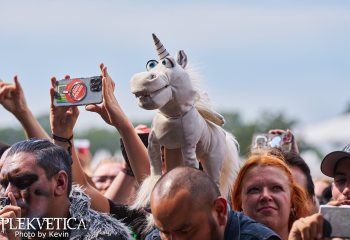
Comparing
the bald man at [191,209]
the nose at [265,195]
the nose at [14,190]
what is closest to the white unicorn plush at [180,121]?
the nose at [265,195]

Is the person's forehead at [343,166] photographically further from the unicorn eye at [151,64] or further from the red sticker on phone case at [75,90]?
the red sticker on phone case at [75,90]

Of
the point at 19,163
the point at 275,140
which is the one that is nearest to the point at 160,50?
the point at 19,163

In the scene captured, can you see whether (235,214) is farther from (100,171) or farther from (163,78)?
(100,171)

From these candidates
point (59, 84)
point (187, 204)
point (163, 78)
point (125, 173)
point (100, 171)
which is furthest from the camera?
point (100, 171)

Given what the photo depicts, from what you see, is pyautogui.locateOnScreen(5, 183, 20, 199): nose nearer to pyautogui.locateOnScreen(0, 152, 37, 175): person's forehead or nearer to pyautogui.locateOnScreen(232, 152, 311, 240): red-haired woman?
pyautogui.locateOnScreen(0, 152, 37, 175): person's forehead

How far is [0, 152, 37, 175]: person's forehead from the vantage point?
506cm

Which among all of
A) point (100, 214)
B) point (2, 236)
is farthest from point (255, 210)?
point (2, 236)

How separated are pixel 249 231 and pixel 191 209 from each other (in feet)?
1.08

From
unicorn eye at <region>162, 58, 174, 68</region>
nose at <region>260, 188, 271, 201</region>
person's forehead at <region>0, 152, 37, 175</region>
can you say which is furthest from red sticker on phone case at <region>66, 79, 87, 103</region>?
nose at <region>260, 188, 271, 201</region>

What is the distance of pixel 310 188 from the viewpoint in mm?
6008

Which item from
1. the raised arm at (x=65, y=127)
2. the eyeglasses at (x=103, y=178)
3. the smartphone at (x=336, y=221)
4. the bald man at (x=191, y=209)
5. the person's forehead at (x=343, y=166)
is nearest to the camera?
the smartphone at (x=336, y=221)

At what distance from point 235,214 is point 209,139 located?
62 centimetres

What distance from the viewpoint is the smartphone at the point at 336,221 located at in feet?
13.0

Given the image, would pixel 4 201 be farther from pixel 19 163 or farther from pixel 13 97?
pixel 13 97
